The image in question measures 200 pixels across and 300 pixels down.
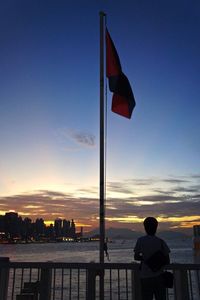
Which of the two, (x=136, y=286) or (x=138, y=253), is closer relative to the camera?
(x=138, y=253)

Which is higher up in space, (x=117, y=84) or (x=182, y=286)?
(x=117, y=84)

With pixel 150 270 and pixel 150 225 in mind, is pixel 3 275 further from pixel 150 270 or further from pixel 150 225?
pixel 150 225

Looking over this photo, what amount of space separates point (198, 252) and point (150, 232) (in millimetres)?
3386

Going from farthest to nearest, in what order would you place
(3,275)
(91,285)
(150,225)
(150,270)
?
(3,275), (91,285), (150,225), (150,270)

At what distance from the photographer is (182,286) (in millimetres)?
6633

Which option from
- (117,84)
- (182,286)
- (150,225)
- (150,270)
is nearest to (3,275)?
(150,270)

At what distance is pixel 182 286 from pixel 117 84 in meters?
4.62

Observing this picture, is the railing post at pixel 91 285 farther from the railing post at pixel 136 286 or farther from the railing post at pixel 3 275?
the railing post at pixel 3 275

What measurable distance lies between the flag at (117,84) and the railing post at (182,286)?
380 cm

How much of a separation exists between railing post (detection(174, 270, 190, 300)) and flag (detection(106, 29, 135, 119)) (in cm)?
380

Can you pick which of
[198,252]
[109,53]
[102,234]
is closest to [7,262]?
[102,234]

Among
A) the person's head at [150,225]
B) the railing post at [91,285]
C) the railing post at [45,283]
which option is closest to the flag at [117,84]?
the person's head at [150,225]

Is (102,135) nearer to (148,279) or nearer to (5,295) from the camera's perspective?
(148,279)

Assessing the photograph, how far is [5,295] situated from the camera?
22.9 ft
